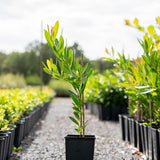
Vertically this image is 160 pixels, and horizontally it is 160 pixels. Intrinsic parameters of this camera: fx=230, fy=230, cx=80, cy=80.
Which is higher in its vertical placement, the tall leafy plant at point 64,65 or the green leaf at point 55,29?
the green leaf at point 55,29

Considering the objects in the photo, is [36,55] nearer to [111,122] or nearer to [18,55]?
[18,55]

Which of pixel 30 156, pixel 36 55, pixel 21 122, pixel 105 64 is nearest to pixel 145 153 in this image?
pixel 30 156

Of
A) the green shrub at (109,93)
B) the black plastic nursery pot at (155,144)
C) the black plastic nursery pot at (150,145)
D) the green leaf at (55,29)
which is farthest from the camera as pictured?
the green shrub at (109,93)

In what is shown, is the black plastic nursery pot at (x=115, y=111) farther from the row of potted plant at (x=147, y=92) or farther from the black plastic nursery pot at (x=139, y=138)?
the black plastic nursery pot at (x=139, y=138)

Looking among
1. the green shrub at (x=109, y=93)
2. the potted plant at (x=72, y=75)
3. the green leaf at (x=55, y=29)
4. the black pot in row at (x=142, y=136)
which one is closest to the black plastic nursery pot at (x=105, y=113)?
the green shrub at (x=109, y=93)

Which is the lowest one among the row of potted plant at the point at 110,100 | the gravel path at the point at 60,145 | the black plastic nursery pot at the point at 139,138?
the gravel path at the point at 60,145

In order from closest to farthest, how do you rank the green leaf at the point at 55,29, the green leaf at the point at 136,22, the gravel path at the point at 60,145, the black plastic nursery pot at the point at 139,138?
the green leaf at the point at 136,22, the green leaf at the point at 55,29, the gravel path at the point at 60,145, the black plastic nursery pot at the point at 139,138

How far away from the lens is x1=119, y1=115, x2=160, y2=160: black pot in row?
94.8 inches

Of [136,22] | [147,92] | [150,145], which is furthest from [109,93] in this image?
[136,22]

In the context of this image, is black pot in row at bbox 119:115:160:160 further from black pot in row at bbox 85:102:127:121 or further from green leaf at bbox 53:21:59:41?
black pot in row at bbox 85:102:127:121

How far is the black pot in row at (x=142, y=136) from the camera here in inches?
94.8

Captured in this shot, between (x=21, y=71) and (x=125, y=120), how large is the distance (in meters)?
20.5

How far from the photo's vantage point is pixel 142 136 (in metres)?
2.85

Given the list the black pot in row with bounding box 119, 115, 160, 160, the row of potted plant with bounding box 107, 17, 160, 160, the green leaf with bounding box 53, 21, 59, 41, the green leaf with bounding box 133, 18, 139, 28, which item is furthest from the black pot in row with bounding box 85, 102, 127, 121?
the green leaf with bounding box 133, 18, 139, 28
